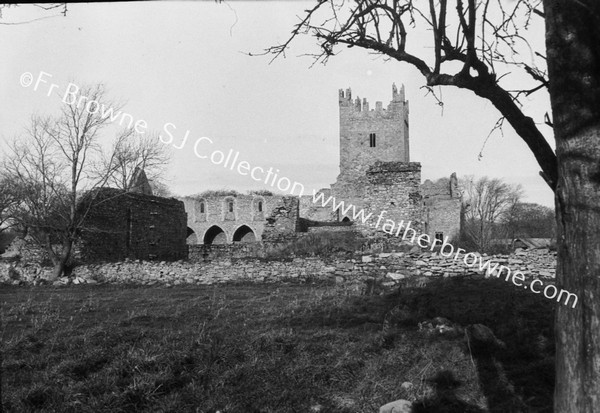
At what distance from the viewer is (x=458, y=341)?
5082 millimetres

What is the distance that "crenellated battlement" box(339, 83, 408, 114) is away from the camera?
163ft

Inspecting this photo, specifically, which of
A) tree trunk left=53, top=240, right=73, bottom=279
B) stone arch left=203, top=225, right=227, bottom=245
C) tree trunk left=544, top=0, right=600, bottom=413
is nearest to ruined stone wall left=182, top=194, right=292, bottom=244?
stone arch left=203, top=225, right=227, bottom=245

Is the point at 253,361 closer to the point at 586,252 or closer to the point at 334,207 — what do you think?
the point at 586,252

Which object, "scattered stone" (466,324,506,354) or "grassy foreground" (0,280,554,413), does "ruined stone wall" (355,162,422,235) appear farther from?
"scattered stone" (466,324,506,354)

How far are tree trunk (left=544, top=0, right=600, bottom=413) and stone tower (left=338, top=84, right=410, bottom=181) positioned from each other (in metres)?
45.7

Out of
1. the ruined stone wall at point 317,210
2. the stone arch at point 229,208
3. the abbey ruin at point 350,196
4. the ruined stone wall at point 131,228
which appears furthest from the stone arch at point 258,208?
the ruined stone wall at point 131,228

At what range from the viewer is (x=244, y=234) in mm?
49000

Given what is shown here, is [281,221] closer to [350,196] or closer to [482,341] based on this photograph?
[482,341]

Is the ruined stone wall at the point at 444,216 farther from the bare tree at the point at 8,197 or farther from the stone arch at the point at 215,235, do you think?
the bare tree at the point at 8,197

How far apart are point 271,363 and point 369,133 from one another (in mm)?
46659

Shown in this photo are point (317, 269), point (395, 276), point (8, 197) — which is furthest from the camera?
point (8, 197)

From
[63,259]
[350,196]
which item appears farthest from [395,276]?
[350,196]

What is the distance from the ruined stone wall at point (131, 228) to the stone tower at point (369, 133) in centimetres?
2836

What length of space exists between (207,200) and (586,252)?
4723cm
